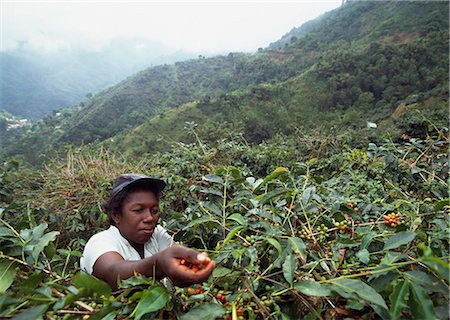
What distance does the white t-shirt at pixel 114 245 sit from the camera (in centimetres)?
133

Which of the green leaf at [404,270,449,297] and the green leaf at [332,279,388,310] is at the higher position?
the green leaf at [332,279,388,310]

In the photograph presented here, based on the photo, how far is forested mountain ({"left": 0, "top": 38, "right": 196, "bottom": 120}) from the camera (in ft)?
341

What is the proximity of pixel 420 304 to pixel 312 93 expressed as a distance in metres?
40.9

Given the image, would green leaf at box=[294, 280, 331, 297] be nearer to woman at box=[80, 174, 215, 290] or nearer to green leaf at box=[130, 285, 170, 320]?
green leaf at box=[130, 285, 170, 320]

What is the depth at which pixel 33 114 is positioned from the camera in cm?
9819

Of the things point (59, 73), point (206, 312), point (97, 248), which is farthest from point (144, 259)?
point (59, 73)

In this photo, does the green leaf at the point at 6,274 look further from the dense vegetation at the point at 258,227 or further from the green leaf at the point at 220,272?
the green leaf at the point at 220,272

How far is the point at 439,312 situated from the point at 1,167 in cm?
409

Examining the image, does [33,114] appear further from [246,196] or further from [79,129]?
[246,196]

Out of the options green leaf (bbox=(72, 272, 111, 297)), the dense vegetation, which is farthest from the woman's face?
green leaf (bbox=(72, 272, 111, 297))

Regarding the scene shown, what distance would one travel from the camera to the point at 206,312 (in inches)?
27.5

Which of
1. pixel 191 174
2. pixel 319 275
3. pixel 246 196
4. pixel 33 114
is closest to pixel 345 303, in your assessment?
pixel 319 275

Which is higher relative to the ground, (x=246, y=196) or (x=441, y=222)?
(x=246, y=196)

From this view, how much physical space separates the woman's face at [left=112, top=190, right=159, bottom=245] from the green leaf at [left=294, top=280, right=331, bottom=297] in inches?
38.4
